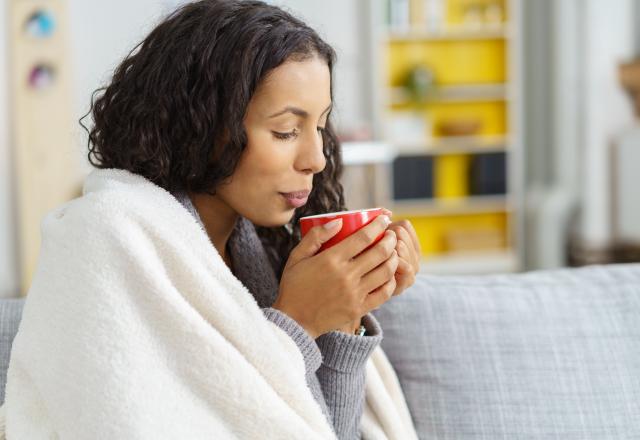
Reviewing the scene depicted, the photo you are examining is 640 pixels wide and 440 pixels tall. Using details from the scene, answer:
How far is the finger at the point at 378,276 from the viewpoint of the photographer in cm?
103

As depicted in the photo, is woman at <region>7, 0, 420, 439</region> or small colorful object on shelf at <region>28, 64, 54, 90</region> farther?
small colorful object on shelf at <region>28, 64, 54, 90</region>

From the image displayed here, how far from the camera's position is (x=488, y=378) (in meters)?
1.30

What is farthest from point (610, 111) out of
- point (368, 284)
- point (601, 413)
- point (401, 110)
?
point (368, 284)

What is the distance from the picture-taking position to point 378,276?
103 centimetres

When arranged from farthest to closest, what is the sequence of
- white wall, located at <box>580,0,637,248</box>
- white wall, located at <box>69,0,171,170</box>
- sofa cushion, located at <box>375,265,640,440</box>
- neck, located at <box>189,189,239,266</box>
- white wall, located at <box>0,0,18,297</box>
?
white wall, located at <box>580,0,637,248</box> < white wall, located at <box>69,0,171,170</box> < white wall, located at <box>0,0,18,297</box> < sofa cushion, located at <box>375,265,640,440</box> < neck, located at <box>189,189,239,266</box>

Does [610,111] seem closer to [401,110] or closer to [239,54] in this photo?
[401,110]

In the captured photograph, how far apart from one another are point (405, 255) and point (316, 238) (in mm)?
121

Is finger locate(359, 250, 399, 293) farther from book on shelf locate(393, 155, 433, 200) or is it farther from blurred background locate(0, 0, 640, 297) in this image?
book on shelf locate(393, 155, 433, 200)

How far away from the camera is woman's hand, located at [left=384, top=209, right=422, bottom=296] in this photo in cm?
108

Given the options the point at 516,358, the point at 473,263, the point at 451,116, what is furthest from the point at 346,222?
the point at 451,116

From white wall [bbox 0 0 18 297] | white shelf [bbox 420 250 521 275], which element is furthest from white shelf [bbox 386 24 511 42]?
white wall [bbox 0 0 18 297]

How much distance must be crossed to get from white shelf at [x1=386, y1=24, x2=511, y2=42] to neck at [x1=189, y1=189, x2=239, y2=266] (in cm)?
445

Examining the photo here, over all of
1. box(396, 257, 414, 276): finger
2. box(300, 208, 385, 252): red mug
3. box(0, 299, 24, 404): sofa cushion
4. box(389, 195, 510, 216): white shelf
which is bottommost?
box(389, 195, 510, 216): white shelf

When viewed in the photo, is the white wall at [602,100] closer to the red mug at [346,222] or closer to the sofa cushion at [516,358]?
the sofa cushion at [516,358]
